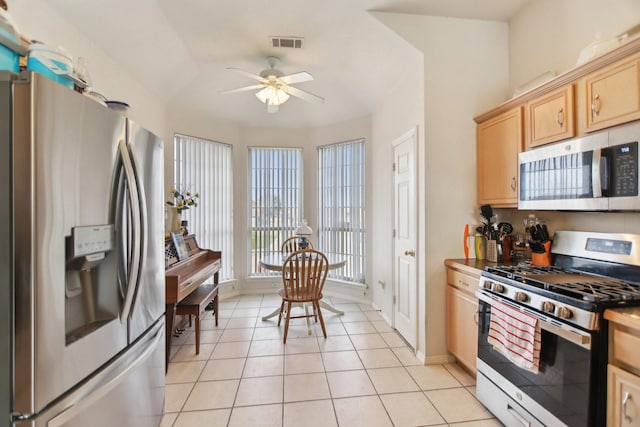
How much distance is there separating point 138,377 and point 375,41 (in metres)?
3.07

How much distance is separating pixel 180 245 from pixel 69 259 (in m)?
2.25

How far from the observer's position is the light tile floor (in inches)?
73.3

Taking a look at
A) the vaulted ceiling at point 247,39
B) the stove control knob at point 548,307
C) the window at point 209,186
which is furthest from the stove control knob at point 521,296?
the window at point 209,186

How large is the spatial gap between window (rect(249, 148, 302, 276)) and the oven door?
10.9ft

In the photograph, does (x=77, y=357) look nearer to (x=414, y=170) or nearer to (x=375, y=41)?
(x=414, y=170)

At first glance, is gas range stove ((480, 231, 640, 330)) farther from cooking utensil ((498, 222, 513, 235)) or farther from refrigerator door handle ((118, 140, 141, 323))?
refrigerator door handle ((118, 140, 141, 323))

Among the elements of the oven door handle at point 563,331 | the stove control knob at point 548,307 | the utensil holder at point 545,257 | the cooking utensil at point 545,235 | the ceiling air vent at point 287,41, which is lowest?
the oven door handle at point 563,331

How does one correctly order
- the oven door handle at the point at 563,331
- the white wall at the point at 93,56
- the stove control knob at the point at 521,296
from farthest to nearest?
the white wall at the point at 93,56 < the stove control knob at the point at 521,296 < the oven door handle at the point at 563,331

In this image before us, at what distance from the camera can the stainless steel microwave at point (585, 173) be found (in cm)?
149

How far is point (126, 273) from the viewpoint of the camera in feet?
4.09

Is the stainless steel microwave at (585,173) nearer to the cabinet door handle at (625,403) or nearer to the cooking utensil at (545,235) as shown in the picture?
the cooking utensil at (545,235)

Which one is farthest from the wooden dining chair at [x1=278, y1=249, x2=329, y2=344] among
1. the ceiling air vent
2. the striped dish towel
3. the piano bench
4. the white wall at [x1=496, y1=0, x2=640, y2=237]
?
the ceiling air vent

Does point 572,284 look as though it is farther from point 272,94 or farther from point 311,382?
point 272,94

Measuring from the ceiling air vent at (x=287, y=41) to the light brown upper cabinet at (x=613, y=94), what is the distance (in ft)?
7.55
